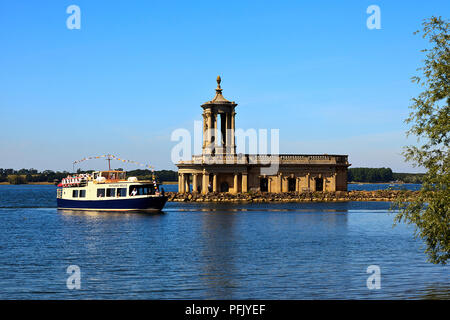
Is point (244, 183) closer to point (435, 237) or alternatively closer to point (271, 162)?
point (271, 162)

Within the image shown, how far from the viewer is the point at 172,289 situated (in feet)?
Result: 99.1

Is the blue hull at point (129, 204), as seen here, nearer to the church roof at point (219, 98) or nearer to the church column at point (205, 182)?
the church column at point (205, 182)

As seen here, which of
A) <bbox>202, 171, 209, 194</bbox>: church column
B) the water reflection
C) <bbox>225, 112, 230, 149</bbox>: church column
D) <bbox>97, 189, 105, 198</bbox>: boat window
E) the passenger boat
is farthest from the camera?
<bbox>225, 112, 230, 149</bbox>: church column

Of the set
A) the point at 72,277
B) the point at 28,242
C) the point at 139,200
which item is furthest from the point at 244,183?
the point at 72,277

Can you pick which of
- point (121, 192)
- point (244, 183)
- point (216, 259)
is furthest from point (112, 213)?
point (216, 259)

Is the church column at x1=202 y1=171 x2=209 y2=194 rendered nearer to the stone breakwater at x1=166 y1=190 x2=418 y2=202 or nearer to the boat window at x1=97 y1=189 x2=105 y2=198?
the stone breakwater at x1=166 y1=190 x2=418 y2=202

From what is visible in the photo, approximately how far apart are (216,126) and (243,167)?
981 cm

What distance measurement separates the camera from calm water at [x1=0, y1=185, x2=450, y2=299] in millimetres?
29875

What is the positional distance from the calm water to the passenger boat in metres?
8.36

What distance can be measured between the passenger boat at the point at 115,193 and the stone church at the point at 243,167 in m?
22.9

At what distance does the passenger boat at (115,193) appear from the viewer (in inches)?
3221

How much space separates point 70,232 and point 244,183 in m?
50.3

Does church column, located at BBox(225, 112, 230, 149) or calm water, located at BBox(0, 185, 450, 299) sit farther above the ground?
church column, located at BBox(225, 112, 230, 149)

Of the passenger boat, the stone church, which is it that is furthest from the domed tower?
the passenger boat
